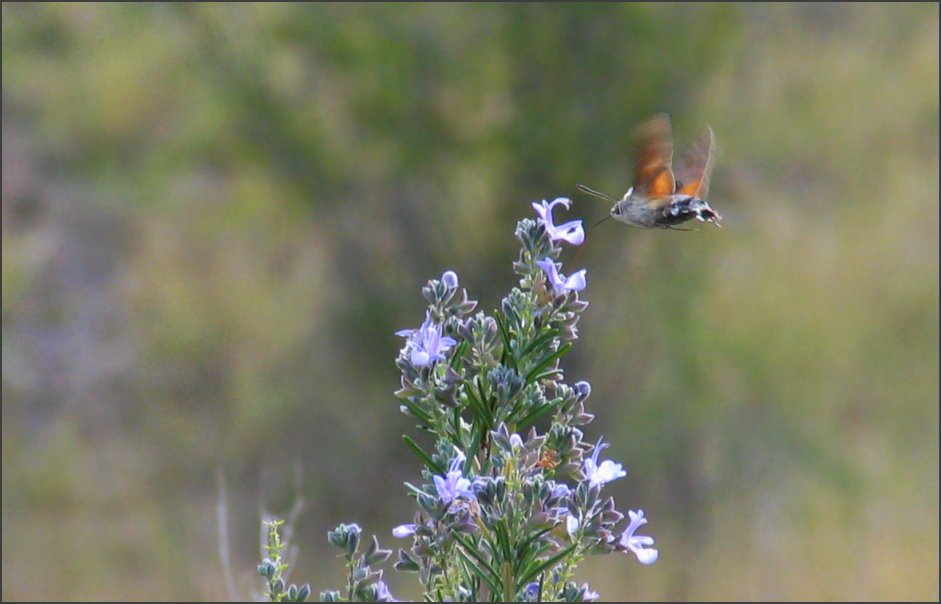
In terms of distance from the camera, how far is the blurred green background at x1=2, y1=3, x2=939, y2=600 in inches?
193

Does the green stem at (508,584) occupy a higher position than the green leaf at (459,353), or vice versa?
the green leaf at (459,353)

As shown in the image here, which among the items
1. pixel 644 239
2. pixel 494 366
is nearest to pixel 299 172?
pixel 644 239

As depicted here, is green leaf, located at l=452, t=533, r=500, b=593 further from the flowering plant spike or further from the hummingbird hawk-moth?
the hummingbird hawk-moth

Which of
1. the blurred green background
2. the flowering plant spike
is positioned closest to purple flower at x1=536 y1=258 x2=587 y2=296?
the flowering plant spike

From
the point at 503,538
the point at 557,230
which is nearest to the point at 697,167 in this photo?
the point at 557,230

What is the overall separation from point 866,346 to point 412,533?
4.44 metres

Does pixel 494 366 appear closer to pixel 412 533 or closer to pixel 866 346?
pixel 412 533

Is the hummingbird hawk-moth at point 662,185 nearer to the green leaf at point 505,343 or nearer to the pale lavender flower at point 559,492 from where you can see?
the green leaf at point 505,343

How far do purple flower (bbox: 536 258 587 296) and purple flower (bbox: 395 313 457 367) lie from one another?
0.13m

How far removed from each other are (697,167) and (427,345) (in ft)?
2.34

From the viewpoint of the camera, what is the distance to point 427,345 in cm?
101

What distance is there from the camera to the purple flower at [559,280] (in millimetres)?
1038

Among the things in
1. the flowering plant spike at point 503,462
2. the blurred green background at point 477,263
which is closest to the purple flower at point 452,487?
the flowering plant spike at point 503,462

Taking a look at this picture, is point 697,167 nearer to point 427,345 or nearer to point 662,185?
point 662,185
